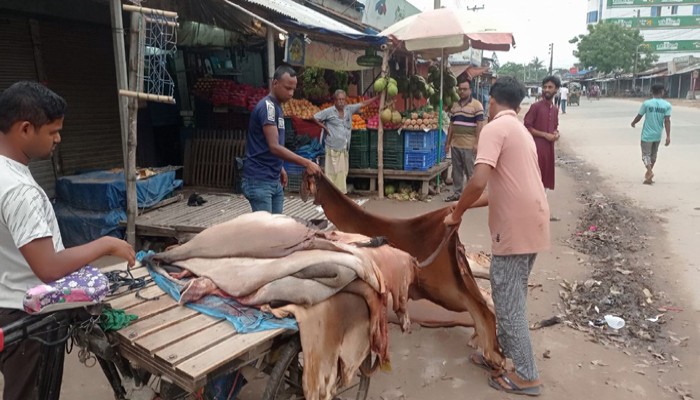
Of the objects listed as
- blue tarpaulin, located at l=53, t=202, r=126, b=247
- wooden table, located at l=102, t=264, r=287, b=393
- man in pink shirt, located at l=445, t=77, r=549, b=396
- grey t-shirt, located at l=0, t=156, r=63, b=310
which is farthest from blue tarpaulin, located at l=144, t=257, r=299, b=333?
blue tarpaulin, located at l=53, t=202, r=126, b=247

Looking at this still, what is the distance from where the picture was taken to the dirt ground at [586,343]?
3402 millimetres

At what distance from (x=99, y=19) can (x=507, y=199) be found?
6698mm

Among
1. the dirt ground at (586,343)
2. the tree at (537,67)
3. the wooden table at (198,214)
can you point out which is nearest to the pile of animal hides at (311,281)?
the dirt ground at (586,343)

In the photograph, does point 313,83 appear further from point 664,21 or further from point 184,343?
point 664,21

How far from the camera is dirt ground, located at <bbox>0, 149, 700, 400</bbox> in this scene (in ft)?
11.2

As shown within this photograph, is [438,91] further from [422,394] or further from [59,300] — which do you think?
[59,300]

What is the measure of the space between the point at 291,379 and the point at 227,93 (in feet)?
22.7

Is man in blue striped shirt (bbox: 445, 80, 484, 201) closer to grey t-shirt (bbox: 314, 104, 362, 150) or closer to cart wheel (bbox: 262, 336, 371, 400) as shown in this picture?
grey t-shirt (bbox: 314, 104, 362, 150)

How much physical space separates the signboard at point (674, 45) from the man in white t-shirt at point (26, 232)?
251ft

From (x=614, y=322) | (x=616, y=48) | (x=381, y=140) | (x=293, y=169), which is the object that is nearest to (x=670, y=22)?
(x=616, y=48)

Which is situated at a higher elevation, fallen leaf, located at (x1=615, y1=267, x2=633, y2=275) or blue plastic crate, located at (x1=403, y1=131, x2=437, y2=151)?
blue plastic crate, located at (x1=403, y1=131, x2=437, y2=151)

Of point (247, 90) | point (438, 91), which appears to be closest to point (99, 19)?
point (247, 90)

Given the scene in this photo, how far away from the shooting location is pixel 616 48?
179 ft

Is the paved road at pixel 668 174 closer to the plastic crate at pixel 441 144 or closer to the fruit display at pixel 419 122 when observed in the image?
the plastic crate at pixel 441 144
